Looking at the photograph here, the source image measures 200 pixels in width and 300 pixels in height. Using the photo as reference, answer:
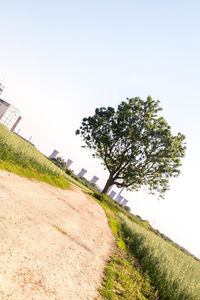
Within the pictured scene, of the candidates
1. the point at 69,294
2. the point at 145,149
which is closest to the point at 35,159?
the point at 69,294

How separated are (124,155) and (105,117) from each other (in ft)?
21.0

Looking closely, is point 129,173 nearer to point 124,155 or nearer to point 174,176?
point 124,155

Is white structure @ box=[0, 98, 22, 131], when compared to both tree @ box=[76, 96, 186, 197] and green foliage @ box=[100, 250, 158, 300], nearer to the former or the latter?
tree @ box=[76, 96, 186, 197]

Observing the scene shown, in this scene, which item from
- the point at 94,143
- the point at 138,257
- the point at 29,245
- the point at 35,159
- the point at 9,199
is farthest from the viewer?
the point at 94,143

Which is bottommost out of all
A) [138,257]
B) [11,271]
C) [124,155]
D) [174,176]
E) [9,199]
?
[138,257]

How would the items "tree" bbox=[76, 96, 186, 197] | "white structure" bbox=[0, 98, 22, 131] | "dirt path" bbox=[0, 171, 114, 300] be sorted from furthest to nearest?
"white structure" bbox=[0, 98, 22, 131], "tree" bbox=[76, 96, 186, 197], "dirt path" bbox=[0, 171, 114, 300]

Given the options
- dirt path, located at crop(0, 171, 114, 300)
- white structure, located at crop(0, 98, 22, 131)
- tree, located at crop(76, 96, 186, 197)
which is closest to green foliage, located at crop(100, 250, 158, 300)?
dirt path, located at crop(0, 171, 114, 300)

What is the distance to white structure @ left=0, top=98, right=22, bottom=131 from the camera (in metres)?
121

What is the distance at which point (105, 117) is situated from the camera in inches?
1011

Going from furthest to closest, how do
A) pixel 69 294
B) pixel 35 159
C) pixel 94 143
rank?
pixel 94 143, pixel 35 159, pixel 69 294

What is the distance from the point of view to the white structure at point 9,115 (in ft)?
397

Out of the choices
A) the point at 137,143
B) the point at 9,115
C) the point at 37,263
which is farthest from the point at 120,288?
the point at 9,115

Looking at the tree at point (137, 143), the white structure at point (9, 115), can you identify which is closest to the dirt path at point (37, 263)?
the tree at point (137, 143)

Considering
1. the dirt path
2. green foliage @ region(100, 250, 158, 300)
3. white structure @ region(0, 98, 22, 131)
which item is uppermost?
the dirt path
